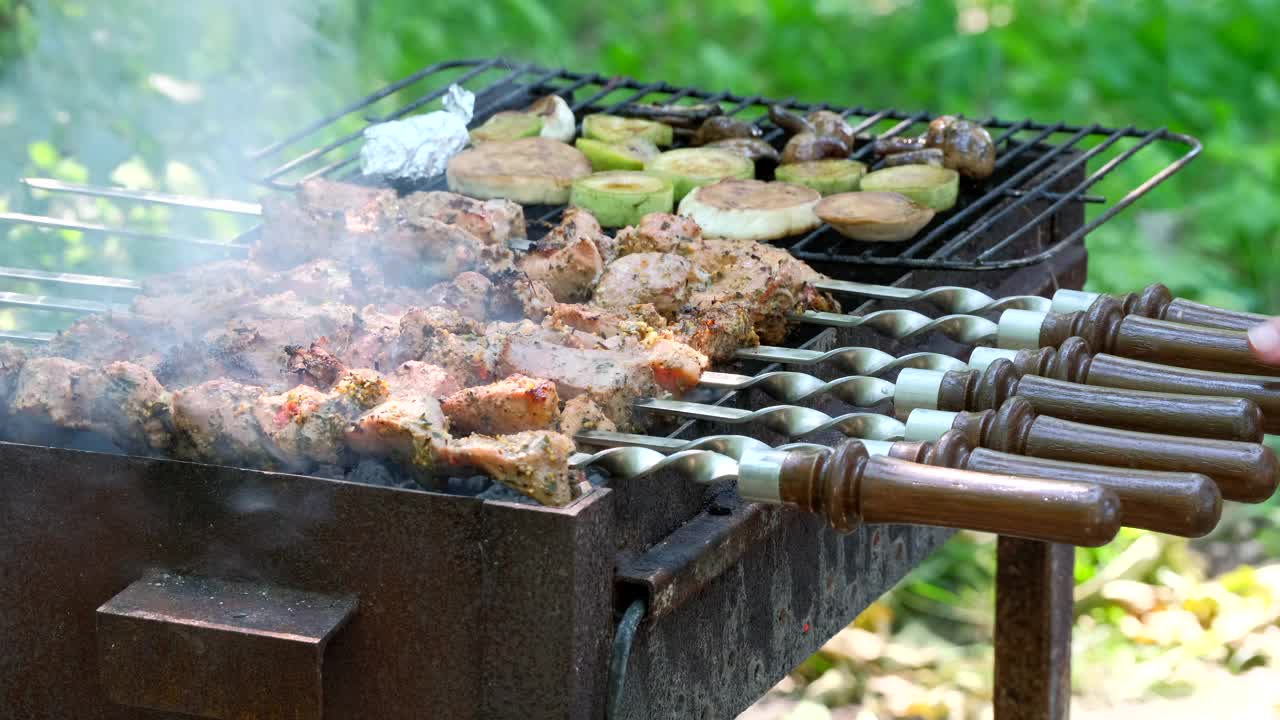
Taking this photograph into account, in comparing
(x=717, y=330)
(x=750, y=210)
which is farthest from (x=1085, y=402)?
(x=750, y=210)

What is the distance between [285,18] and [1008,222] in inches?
180

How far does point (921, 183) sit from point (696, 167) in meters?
0.53

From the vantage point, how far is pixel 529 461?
2109 millimetres

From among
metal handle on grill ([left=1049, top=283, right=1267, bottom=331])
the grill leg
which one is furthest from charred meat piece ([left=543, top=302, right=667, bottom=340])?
the grill leg

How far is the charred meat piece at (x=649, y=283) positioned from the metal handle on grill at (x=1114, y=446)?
0.77 meters

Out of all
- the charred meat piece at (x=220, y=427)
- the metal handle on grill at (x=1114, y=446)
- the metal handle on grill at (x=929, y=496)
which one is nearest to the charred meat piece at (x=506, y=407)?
the charred meat piece at (x=220, y=427)

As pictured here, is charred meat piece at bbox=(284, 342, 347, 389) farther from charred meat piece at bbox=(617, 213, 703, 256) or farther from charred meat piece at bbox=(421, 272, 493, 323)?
charred meat piece at bbox=(617, 213, 703, 256)

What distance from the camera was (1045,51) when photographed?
887 cm

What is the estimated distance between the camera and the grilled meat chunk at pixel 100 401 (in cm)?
236

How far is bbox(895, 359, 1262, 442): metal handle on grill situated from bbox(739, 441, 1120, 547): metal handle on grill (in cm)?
36

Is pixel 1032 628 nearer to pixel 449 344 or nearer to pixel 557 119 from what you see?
pixel 557 119

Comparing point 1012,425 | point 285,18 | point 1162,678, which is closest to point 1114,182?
point 1162,678

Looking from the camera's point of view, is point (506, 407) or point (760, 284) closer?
point (506, 407)

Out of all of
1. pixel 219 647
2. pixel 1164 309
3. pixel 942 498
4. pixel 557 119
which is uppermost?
pixel 557 119
